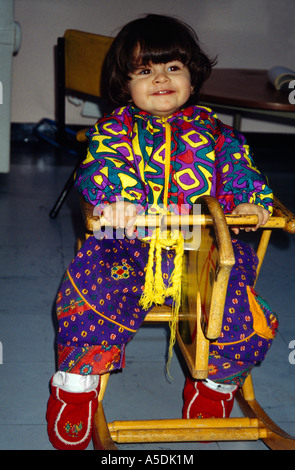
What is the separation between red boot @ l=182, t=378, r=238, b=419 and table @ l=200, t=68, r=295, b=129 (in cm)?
101

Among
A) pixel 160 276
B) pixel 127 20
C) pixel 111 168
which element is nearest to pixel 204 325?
pixel 160 276

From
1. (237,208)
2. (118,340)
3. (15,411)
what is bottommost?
(15,411)

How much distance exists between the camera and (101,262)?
1.20m

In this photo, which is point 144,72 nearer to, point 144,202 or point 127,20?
point 144,202

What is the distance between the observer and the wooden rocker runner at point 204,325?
937 millimetres

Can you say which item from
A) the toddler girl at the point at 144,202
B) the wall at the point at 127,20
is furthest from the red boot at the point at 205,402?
the wall at the point at 127,20

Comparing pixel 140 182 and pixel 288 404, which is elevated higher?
pixel 140 182

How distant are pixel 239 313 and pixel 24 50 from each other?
2.67m

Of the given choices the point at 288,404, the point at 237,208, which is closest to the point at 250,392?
the point at 288,404

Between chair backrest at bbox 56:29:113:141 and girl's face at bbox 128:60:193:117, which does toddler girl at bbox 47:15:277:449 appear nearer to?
girl's face at bbox 128:60:193:117

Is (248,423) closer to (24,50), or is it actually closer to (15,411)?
(15,411)

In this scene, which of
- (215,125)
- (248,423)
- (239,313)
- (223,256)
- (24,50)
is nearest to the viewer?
(223,256)

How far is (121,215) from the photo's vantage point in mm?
1061

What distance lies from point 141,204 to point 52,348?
0.55 metres
